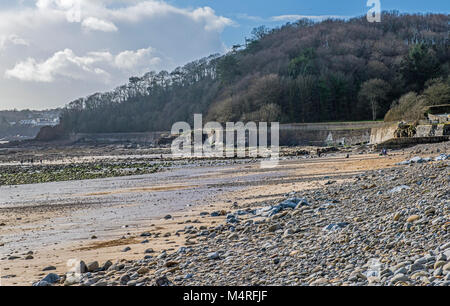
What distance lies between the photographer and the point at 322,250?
6.55 meters

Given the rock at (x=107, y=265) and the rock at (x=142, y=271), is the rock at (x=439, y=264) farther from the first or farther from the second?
the rock at (x=107, y=265)

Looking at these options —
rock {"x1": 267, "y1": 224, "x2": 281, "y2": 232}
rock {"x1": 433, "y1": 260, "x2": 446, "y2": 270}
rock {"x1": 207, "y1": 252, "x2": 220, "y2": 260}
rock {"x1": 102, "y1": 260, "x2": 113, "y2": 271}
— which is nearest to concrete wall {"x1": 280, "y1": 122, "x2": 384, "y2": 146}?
rock {"x1": 267, "y1": 224, "x2": 281, "y2": 232}

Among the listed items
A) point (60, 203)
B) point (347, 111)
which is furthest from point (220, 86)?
point (60, 203)

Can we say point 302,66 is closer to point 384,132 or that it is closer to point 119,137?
point 384,132

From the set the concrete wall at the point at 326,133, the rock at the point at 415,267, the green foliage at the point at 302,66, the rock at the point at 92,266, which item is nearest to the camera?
the rock at the point at 415,267

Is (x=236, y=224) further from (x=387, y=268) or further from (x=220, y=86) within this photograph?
(x=220, y=86)

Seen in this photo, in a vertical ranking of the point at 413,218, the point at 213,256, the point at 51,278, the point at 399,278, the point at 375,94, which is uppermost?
the point at 375,94

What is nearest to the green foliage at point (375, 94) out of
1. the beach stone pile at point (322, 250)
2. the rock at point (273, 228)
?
the beach stone pile at point (322, 250)

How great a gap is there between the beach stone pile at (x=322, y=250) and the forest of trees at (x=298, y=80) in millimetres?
41784

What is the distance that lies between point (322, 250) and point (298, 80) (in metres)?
70.5

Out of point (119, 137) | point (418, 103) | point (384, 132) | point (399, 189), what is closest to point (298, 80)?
point (418, 103)

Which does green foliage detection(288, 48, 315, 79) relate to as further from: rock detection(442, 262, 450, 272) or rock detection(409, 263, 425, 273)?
rock detection(442, 262, 450, 272)

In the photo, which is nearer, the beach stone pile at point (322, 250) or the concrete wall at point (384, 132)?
the beach stone pile at point (322, 250)

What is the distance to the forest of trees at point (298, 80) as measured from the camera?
227ft
